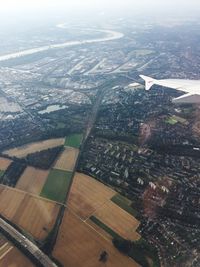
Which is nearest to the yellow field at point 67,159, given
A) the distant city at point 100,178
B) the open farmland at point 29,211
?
the distant city at point 100,178

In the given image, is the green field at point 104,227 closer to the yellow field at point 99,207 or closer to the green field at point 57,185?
the yellow field at point 99,207

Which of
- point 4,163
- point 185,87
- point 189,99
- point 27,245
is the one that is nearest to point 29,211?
point 27,245

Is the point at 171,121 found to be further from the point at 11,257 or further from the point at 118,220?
the point at 11,257

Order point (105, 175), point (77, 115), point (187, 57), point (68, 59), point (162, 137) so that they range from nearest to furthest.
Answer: point (105, 175)
point (162, 137)
point (77, 115)
point (187, 57)
point (68, 59)

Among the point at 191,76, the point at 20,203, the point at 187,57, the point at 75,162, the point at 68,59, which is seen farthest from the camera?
the point at 68,59

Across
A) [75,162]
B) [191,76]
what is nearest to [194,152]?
[75,162]

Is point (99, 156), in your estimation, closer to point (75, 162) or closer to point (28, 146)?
point (75, 162)

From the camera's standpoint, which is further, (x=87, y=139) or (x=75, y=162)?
(x=87, y=139)
